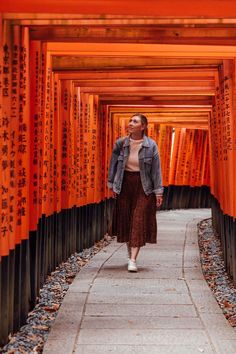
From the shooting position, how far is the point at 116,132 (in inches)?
711

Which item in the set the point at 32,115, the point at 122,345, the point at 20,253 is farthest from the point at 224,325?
the point at 32,115

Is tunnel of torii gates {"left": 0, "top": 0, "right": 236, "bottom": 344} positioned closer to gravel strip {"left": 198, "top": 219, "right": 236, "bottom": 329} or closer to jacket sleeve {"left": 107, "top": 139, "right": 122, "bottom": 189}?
gravel strip {"left": 198, "top": 219, "right": 236, "bottom": 329}

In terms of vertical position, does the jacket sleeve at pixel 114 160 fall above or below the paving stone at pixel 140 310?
above

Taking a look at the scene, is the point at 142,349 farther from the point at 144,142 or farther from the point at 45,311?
the point at 144,142

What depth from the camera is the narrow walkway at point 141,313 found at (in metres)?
5.25

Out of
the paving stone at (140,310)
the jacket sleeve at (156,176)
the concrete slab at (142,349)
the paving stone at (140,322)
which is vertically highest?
the jacket sleeve at (156,176)

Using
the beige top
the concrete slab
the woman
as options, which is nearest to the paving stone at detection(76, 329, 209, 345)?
the concrete slab

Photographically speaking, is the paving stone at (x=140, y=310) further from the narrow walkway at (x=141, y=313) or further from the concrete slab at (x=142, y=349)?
the concrete slab at (x=142, y=349)

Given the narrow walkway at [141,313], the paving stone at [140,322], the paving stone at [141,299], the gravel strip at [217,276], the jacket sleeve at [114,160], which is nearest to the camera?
the narrow walkway at [141,313]

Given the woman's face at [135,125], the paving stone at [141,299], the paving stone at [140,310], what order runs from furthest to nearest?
the woman's face at [135,125] < the paving stone at [141,299] < the paving stone at [140,310]

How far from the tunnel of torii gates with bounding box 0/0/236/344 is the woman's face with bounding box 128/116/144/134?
0.73 metres

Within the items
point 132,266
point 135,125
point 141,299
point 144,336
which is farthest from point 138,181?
point 144,336

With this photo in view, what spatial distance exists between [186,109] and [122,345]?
11.4m

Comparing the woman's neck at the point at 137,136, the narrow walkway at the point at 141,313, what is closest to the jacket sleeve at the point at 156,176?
the woman's neck at the point at 137,136
